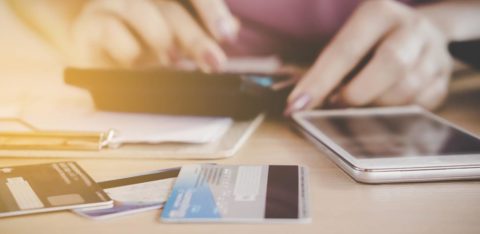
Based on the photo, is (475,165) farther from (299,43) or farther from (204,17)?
(299,43)

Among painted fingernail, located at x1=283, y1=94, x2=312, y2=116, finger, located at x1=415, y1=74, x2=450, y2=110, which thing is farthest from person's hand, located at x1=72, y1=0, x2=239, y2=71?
finger, located at x1=415, y1=74, x2=450, y2=110

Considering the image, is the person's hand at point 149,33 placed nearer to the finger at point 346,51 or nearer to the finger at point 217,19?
the finger at point 217,19

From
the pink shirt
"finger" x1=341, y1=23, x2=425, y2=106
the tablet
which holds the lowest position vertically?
the tablet

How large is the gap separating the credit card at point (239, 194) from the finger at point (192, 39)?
0.32m

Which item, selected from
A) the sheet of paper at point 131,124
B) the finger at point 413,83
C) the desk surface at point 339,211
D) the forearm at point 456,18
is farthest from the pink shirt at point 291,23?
the desk surface at point 339,211

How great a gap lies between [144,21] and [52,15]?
42 centimetres

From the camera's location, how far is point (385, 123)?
1.76 feet

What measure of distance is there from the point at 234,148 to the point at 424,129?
215 millimetres

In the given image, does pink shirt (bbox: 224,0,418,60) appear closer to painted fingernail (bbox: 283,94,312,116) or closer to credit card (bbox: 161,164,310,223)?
painted fingernail (bbox: 283,94,312,116)

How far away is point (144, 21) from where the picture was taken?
0.74m

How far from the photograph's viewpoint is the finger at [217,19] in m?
0.70

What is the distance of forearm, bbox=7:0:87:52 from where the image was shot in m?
1.03

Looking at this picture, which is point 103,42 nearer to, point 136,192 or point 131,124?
point 131,124

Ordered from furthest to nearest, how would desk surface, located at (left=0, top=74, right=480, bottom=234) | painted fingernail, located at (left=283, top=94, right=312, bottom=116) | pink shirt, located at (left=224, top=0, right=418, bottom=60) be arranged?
pink shirt, located at (left=224, top=0, right=418, bottom=60), painted fingernail, located at (left=283, top=94, right=312, bottom=116), desk surface, located at (left=0, top=74, right=480, bottom=234)
